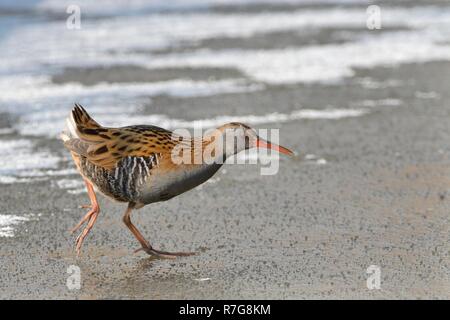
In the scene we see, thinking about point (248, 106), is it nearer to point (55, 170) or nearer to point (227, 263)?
point (55, 170)

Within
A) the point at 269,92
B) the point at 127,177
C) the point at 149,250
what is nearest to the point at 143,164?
Result: the point at 127,177

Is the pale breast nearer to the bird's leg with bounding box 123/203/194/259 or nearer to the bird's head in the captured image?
the bird's head

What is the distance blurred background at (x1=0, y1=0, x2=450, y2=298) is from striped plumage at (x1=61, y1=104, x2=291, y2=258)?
593mm

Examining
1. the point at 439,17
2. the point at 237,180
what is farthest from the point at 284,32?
the point at 237,180

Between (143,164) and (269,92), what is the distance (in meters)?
5.66

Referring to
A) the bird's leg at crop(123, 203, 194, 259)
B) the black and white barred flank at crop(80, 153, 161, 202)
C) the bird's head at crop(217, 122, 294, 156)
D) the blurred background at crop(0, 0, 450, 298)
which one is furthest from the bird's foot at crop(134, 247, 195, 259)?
the bird's head at crop(217, 122, 294, 156)

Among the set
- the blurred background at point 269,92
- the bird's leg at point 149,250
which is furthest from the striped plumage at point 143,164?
the blurred background at point 269,92

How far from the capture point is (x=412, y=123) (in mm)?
9930

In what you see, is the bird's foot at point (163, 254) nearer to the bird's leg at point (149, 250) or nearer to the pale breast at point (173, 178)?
the bird's leg at point (149, 250)

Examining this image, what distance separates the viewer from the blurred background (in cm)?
712

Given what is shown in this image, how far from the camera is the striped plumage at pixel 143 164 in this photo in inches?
235

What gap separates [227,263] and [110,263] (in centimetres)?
74

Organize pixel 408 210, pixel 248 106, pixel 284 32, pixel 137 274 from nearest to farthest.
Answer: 1. pixel 137 274
2. pixel 408 210
3. pixel 248 106
4. pixel 284 32

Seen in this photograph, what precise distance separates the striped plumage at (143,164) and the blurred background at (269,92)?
0.59 metres
